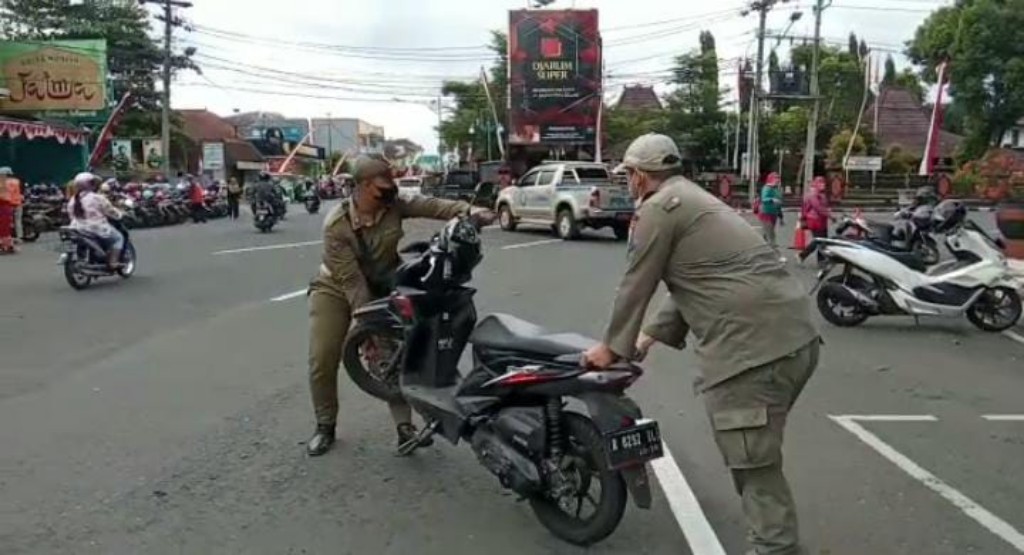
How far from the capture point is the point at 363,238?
5.44 metres

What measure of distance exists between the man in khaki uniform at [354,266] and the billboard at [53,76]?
3003cm

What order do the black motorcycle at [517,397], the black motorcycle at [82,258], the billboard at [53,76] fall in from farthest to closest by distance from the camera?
the billboard at [53,76] → the black motorcycle at [82,258] → the black motorcycle at [517,397]

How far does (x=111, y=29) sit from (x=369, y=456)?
1919 inches

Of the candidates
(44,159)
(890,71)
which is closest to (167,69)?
(44,159)

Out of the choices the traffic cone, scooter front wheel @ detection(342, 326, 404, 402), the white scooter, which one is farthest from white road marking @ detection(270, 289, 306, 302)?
the traffic cone

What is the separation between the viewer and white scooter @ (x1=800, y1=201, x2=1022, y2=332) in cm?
972

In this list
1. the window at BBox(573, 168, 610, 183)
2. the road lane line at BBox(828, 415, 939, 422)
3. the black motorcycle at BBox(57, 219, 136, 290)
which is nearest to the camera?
the road lane line at BBox(828, 415, 939, 422)

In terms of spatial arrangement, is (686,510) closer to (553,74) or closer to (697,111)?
(553,74)

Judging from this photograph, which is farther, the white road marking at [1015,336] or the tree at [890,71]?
the tree at [890,71]

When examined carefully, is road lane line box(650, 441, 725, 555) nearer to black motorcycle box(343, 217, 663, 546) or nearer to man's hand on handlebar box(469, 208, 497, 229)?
black motorcycle box(343, 217, 663, 546)

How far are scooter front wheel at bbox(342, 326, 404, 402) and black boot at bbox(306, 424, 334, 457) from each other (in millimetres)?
349

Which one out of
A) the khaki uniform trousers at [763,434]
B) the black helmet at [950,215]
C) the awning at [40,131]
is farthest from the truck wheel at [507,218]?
the khaki uniform trousers at [763,434]

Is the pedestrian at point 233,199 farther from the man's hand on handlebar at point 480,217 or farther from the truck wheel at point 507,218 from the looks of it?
the man's hand on handlebar at point 480,217

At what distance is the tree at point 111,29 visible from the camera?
154 feet
